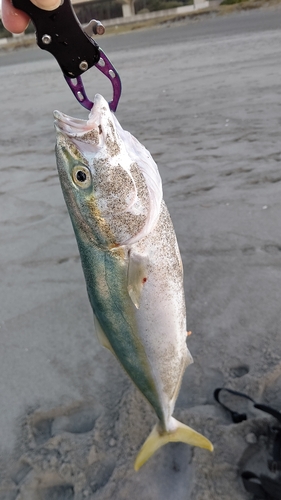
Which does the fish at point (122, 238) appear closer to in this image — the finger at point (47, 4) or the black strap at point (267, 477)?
the finger at point (47, 4)

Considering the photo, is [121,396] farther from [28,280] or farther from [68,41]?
[68,41]

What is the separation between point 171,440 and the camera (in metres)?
2.04

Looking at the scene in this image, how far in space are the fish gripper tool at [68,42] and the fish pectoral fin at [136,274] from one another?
66 centimetres

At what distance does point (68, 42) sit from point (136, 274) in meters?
1.03

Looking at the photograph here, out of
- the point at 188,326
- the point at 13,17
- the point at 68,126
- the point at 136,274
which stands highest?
the point at 13,17

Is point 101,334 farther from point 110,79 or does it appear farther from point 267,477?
point 110,79

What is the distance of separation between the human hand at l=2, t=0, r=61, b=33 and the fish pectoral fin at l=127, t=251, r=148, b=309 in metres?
1.04

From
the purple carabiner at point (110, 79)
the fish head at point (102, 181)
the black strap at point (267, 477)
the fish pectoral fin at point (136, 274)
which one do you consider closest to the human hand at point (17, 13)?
the purple carabiner at point (110, 79)

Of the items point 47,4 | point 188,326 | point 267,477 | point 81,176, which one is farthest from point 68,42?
point 267,477

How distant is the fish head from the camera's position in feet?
5.39

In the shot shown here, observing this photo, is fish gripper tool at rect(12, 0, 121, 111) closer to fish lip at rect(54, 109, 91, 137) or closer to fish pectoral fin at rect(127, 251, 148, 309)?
fish lip at rect(54, 109, 91, 137)

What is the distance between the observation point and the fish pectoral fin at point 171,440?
2.02 meters

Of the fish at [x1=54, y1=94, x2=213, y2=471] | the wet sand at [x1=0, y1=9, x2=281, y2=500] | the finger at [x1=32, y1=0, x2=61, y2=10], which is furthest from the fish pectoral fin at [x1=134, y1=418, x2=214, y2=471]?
the finger at [x1=32, y1=0, x2=61, y2=10]

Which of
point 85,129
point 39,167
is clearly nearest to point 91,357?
point 85,129
